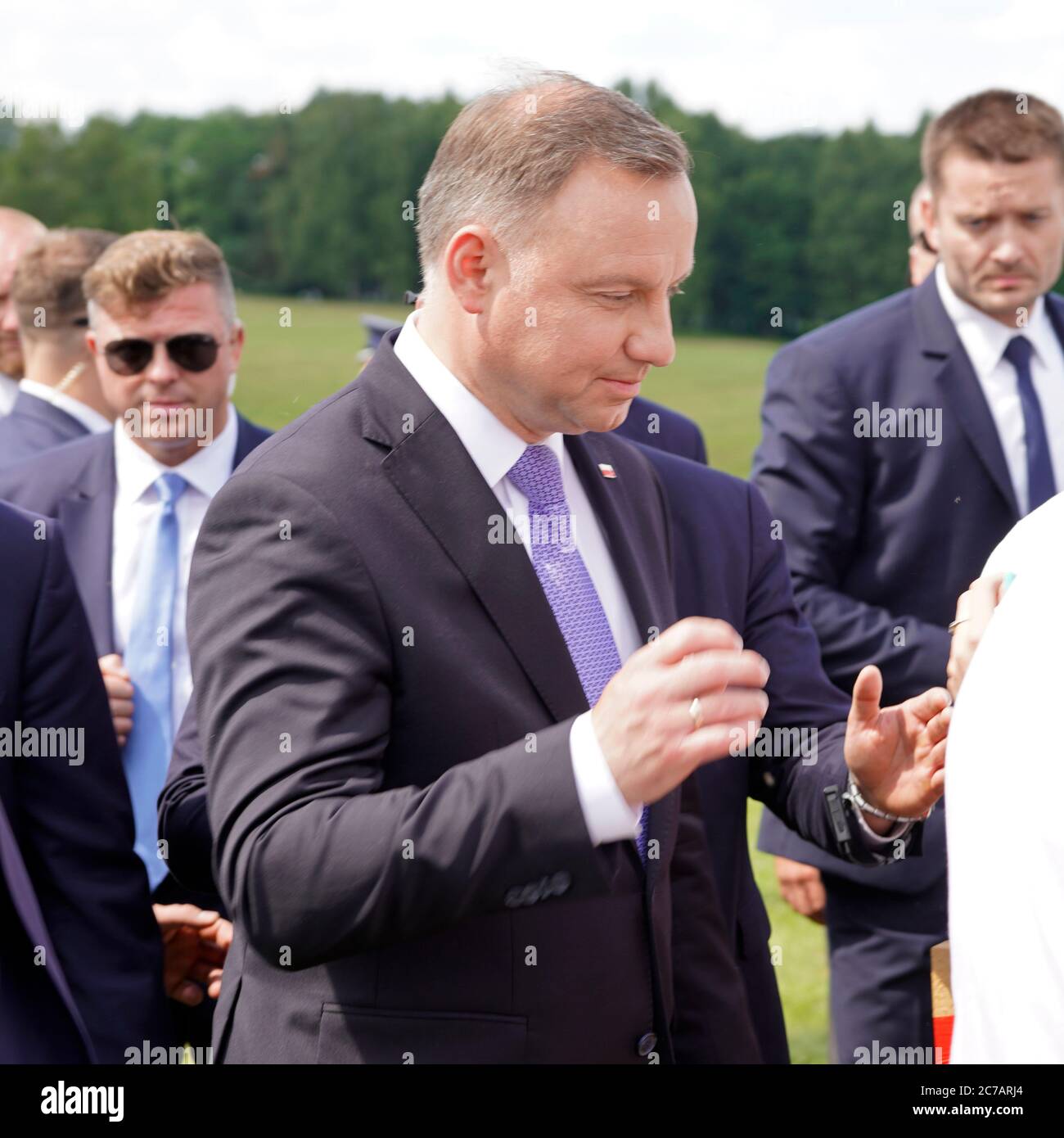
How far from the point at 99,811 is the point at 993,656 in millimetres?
1662

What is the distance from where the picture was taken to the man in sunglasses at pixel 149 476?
389 cm

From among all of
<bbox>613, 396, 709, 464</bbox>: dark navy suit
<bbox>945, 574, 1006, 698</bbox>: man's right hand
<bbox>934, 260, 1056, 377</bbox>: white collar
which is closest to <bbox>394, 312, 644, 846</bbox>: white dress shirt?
<bbox>945, 574, 1006, 698</bbox>: man's right hand

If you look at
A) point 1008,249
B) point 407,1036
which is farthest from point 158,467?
point 1008,249

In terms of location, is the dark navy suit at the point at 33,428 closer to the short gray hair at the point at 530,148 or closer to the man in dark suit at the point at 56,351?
the man in dark suit at the point at 56,351

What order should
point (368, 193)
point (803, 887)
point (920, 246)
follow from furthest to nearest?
point (368, 193) → point (920, 246) → point (803, 887)

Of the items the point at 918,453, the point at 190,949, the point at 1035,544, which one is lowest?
the point at 190,949

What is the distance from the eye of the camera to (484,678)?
2.21 m

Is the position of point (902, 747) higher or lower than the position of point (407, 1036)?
higher

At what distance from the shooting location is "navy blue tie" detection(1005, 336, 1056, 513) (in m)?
4.52

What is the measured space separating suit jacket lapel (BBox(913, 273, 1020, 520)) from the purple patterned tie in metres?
2.33

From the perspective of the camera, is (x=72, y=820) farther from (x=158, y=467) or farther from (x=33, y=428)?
(x=33, y=428)

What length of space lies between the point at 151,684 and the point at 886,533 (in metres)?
2.11

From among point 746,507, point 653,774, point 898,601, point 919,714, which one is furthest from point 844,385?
point 653,774

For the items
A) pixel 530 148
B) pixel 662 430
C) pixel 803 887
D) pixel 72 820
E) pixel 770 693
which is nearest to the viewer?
pixel 530 148
